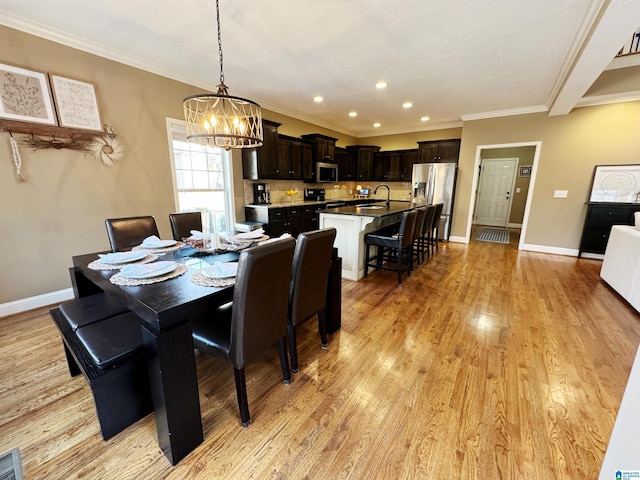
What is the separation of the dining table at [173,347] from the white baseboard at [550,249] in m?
6.07

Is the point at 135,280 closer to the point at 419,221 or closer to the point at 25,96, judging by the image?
the point at 25,96

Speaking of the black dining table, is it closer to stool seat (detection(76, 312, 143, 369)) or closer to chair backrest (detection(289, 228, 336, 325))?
stool seat (detection(76, 312, 143, 369))

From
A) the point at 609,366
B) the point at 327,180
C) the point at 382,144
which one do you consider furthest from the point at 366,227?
the point at 382,144

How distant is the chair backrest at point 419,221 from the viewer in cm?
370

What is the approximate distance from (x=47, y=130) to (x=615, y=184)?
7941 millimetres

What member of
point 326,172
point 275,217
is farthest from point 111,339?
point 326,172

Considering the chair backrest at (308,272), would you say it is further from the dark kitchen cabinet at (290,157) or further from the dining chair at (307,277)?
the dark kitchen cabinet at (290,157)

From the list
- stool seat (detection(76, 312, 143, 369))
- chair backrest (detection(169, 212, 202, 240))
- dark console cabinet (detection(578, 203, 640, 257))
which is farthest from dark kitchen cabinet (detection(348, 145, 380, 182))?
stool seat (detection(76, 312, 143, 369))

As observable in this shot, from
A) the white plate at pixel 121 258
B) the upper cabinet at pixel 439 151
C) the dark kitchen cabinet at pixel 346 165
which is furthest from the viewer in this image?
the dark kitchen cabinet at pixel 346 165

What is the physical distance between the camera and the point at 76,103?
8.91 ft

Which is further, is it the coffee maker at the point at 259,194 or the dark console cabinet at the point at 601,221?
the coffee maker at the point at 259,194

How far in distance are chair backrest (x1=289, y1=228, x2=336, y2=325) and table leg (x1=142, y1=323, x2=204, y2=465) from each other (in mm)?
660

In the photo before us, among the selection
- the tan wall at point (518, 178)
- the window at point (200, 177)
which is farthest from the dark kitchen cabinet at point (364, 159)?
the window at point (200, 177)

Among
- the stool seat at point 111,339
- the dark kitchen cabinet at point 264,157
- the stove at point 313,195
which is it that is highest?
the dark kitchen cabinet at point 264,157
